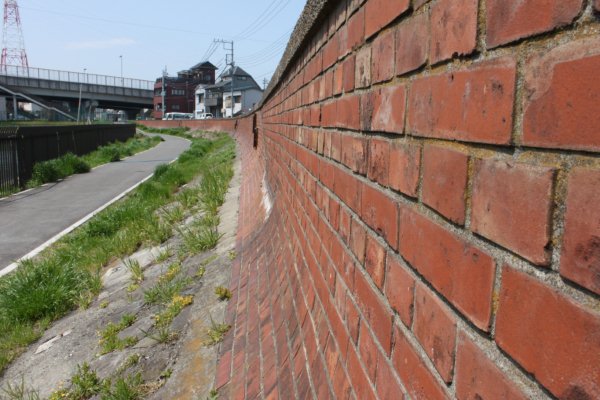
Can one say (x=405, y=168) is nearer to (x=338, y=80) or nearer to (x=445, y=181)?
(x=445, y=181)

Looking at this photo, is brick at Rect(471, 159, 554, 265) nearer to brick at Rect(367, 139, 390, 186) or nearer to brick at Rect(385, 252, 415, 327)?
brick at Rect(385, 252, 415, 327)

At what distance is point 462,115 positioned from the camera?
3.09 ft

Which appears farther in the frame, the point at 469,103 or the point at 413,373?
the point at 413,373

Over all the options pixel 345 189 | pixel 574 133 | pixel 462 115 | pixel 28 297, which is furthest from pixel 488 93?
pixel 28 297

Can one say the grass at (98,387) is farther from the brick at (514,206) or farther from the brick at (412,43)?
the brick at (514,206)

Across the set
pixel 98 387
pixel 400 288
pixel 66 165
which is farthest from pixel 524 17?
pixel 66 165

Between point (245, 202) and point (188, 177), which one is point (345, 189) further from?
point (188, 177)

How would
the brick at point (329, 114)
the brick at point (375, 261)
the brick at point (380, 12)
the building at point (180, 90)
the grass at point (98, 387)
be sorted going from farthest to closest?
the building at point (180, 90)
the grass at point (98, 387)
the brick at point (329, 114)
the brick at point (375, 261)
the brick at point (380, 12)

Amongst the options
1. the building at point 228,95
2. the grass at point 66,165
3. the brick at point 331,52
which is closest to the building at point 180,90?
the building at point 228,95

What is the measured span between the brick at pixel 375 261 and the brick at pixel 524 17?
0.70m

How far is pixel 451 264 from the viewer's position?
3.19ft

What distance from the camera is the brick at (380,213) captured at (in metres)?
1.31

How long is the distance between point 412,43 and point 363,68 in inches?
18.0

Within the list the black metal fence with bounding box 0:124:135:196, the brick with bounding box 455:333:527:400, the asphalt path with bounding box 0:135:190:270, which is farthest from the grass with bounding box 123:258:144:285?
the black metal fence with bounding box 0:124:135:196
